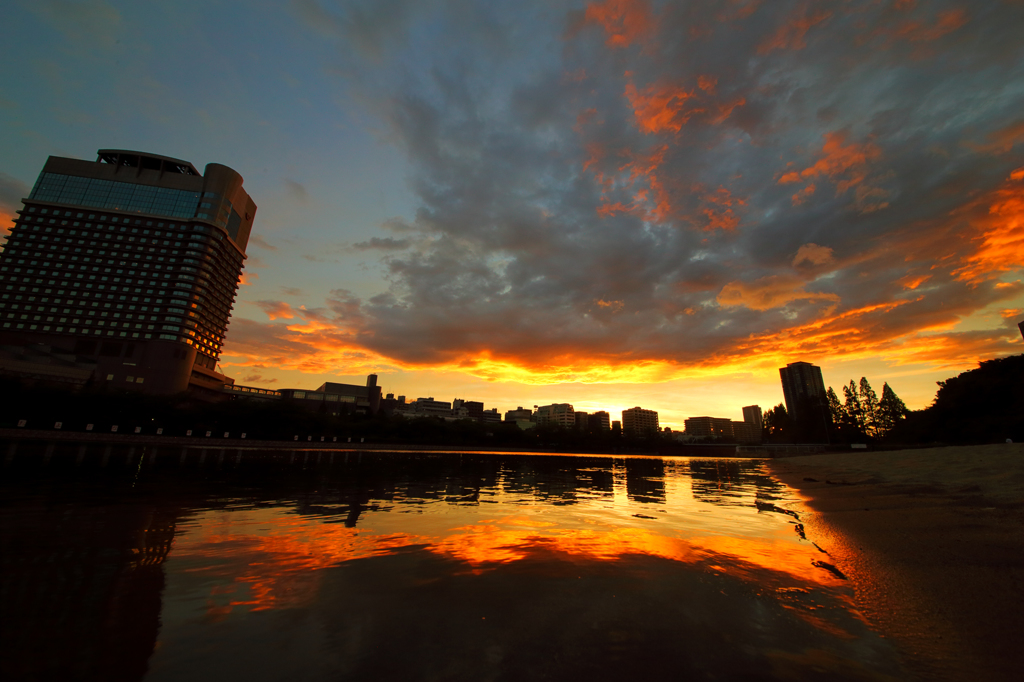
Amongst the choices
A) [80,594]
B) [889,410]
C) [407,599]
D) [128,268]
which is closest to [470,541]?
[407,599]

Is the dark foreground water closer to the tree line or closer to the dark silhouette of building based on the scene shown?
the tree line

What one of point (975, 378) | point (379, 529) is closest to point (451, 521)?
point (379, 529)

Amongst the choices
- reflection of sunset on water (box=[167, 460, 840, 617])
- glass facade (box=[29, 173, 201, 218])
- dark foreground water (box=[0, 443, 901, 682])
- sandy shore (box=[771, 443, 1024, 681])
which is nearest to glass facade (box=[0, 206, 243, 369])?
glass facade (box=[29, 173, 201, 218])

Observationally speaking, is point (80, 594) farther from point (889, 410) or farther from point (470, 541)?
point (889, 410)

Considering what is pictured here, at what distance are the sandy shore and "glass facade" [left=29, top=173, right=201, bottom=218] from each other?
644 ft

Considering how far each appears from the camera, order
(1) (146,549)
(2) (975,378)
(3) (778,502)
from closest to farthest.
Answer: (1) (146,549) → (3) (778,502) → (2) (975,378)

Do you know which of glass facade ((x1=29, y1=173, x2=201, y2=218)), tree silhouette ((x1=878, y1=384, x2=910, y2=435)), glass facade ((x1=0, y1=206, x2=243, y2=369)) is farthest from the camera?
glass facade ((x1=29, y1=173, x2=201, y2=218))

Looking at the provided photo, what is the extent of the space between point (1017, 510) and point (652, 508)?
12032 mm

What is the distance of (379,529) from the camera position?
492 inches

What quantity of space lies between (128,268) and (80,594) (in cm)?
19111

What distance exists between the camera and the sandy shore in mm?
5305

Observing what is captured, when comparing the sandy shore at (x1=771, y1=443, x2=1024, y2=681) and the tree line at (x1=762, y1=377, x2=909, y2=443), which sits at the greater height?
→ the tree line at (x1=762, y1=377, x2=909, y2=443)

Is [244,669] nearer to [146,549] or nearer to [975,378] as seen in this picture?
[146,549]

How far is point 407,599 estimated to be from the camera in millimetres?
6871
